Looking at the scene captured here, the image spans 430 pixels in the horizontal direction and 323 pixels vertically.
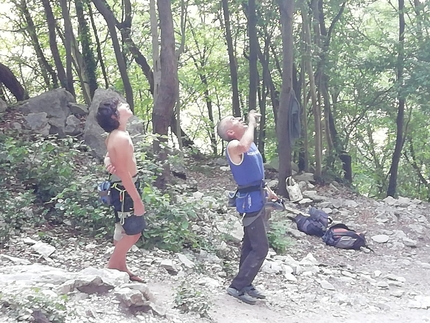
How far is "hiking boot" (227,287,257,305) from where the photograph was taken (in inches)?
209

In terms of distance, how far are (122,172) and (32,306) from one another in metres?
1.33

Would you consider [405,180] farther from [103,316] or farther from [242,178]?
[103,316]

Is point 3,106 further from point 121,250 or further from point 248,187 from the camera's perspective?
point 248,187

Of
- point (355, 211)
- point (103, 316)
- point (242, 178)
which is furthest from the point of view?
point (355, 211)

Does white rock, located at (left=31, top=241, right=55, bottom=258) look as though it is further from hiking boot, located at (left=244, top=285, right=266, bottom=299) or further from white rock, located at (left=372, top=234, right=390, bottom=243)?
white rock, located at (left=372, top=234, right=390, bottom=243)

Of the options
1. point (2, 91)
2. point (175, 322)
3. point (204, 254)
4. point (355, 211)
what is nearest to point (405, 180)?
point (355, 211)

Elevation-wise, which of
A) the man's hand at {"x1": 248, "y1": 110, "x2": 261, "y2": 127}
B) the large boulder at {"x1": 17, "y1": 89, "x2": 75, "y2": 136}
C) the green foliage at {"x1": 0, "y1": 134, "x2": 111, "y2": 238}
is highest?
the large boulder at {"x1": 17, "y1": 89, "x2": 75, "y2": 136}

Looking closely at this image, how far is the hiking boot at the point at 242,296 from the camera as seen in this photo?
17.4ft

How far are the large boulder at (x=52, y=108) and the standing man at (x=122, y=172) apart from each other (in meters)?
7.24

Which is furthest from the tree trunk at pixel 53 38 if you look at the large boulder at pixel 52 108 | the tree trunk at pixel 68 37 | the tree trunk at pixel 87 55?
the large boulder at pixel 52 108

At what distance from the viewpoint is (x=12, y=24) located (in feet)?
56.4

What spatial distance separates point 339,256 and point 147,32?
9.46 metres

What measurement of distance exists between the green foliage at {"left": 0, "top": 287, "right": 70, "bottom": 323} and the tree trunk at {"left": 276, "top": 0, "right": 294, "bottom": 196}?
326 inches

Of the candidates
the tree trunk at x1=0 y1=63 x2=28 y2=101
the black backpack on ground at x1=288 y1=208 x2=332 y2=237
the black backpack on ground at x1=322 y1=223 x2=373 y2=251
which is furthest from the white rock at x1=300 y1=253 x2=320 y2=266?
the tree trunk at x1=0 y1=63 x2=28 y2=101
